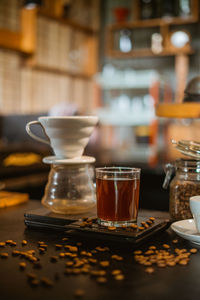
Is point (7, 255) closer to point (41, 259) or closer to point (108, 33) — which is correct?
point (41, 259)

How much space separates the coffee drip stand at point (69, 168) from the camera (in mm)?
1057

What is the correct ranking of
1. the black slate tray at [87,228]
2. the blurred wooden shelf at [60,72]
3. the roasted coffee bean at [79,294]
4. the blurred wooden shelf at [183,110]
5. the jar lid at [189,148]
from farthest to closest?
the blurred wooden shelf at [60,72], the blurred wooden shelf at [183,110], the jar lid at [189,148], the black slate tray at [87,228], the roasted coffee bean at [79,294]

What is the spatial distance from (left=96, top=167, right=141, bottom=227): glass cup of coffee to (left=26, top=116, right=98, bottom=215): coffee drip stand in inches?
5.6

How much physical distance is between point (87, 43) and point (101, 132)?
140cm

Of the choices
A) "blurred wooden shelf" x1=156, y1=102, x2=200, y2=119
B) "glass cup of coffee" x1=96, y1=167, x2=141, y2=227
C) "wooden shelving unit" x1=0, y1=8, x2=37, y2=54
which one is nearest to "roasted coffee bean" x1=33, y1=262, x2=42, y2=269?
"glass cup of coffee" x1=96, y1=167, x2=141, y2=227

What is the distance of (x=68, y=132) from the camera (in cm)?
106

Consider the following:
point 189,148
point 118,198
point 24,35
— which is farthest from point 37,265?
point 24,35

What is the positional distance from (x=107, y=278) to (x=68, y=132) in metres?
0.47

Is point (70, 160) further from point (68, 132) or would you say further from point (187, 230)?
point (187, 230)

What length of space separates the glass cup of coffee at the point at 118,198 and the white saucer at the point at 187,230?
10cm

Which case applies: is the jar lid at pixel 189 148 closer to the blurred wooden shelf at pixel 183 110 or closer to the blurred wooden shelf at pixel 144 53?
the blurred wooden shelf at pixel 183 110

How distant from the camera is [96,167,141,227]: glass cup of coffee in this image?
923mm

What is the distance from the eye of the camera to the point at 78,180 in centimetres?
110

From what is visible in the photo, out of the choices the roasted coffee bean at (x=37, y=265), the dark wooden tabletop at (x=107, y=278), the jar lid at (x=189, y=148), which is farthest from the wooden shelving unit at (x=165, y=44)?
the roasted coffee bean at (x=37, y=265)
